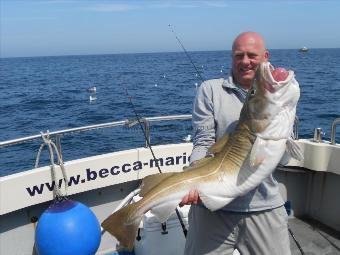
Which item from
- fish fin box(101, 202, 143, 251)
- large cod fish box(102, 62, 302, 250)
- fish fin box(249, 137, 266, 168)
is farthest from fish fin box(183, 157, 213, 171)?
fish fin box(101, 202, 143, 251)

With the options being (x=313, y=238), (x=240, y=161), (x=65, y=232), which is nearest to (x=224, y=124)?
(x=240, y=161)

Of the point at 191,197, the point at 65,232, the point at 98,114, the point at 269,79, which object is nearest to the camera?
the point at 269,79

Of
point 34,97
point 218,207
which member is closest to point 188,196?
point 218,207

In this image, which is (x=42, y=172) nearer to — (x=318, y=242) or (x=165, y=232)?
(x=165, y=232)

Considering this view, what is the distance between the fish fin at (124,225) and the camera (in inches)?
123

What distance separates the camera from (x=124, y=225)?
3125mm

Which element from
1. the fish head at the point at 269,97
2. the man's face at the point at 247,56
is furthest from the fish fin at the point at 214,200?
the man's face at the point at 247,56

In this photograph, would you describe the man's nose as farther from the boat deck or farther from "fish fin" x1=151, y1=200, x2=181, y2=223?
the boat deck

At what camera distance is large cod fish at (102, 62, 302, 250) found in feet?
9.34

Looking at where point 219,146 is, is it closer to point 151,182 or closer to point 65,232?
point 151,182

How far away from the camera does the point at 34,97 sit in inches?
1336

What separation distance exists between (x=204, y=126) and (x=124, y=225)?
1007 millimetres

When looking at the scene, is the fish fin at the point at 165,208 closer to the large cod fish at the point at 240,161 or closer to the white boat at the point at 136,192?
the large cod fish at the point at 240,161

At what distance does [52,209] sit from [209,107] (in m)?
2.38
